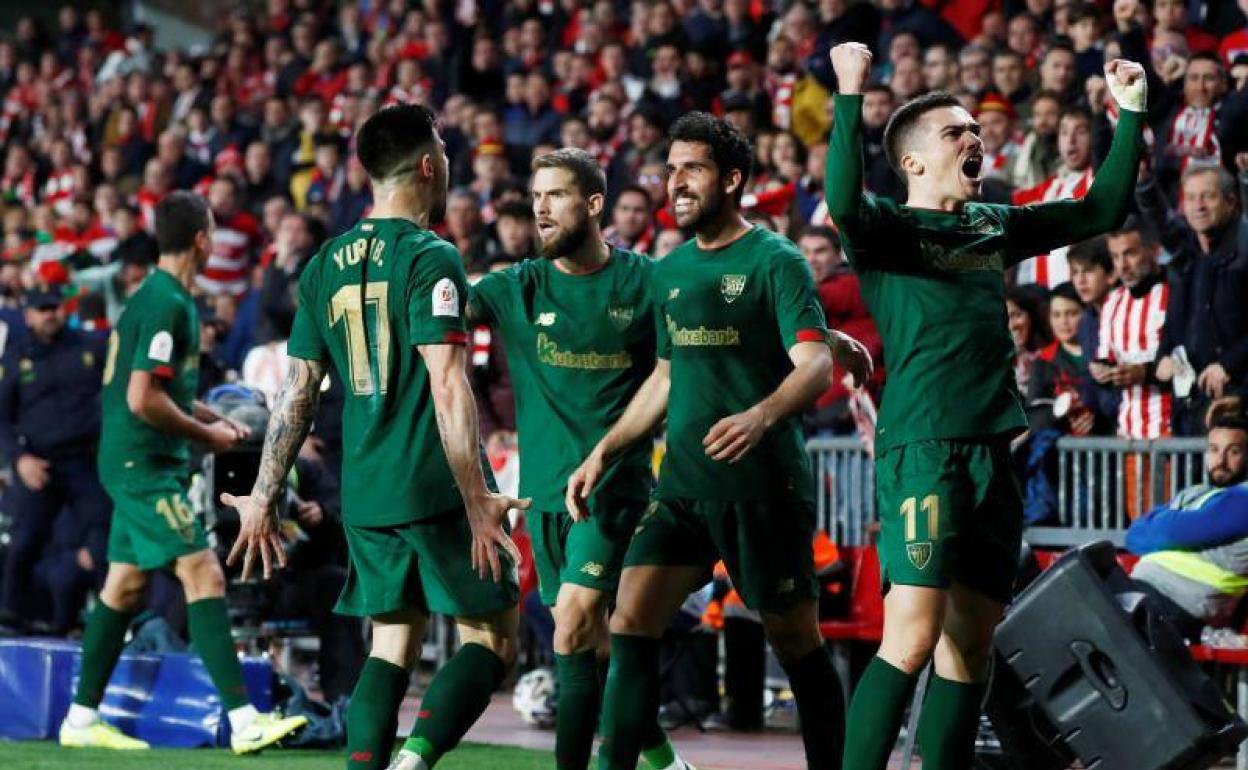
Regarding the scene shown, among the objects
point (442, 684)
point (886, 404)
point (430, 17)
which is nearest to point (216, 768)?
point (442, 684)

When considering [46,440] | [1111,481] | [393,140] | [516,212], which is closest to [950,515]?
[393,140]

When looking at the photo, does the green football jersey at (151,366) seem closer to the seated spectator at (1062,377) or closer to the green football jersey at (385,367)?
the green football jersey at (385,367)

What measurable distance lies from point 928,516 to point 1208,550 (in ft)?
10.5

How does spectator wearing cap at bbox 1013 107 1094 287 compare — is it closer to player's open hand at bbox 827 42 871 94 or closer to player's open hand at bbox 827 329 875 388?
player's open hand at bbox 827 329 875 388

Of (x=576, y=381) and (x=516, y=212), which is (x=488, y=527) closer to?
(x=576, y=381)

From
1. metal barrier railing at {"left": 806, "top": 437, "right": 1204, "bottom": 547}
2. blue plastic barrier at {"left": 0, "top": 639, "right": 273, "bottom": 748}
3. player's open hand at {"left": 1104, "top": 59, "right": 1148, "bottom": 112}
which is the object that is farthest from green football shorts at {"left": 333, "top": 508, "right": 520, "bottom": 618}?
metal barrier railing at {"left": 806, "top": 437, "right": 1204, "bottom": 547}

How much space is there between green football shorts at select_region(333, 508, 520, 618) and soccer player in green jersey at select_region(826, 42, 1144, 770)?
1.12m

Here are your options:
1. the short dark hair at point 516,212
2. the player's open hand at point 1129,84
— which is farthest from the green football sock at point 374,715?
the short dark hair at point 516,212

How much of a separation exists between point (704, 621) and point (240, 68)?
46.0 ft

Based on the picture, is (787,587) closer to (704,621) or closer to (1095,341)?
(704,621)

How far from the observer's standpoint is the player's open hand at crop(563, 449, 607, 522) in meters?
6.62

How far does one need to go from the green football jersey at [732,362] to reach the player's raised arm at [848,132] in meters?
0.89

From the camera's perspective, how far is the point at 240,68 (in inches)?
892

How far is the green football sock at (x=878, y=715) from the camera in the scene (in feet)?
18.9
